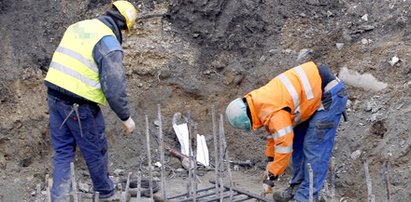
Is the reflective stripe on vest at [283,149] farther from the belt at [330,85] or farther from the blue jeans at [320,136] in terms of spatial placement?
the belt at [330,85]

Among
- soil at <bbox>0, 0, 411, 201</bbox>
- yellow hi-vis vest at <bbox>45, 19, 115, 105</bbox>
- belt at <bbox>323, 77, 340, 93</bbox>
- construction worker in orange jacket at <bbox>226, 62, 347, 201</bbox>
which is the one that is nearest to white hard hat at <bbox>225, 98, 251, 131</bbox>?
construction worker in orange jacket at <bbox>226, 62, 347, 201</bbox>

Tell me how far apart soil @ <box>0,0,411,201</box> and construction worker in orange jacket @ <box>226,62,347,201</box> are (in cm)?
69

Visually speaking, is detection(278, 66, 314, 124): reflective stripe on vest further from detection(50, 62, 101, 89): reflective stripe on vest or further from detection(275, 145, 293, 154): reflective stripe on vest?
detection(50, 62, 101, 89): reflective stripe on vest

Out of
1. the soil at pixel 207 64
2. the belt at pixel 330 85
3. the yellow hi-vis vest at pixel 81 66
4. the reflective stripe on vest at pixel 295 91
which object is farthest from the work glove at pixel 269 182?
the yellow hi-vis vest at pixel 81 66

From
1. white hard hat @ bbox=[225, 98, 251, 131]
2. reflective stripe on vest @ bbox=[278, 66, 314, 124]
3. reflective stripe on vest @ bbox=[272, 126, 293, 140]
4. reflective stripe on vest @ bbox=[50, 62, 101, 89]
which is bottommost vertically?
reflective stripe on vest @ bbox=[272, 126, 293, 140]

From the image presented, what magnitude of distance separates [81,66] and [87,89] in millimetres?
180

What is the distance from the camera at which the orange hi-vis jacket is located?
5527mm

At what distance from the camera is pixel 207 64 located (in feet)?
26.7

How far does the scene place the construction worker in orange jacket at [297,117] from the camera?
18.2ft

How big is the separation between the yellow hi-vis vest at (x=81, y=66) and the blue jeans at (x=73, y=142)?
0.15m

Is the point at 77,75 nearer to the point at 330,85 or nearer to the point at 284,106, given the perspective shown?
the point at 284,106

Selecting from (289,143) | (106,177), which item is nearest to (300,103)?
(289,143)

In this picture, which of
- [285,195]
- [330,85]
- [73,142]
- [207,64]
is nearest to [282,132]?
[330,85]

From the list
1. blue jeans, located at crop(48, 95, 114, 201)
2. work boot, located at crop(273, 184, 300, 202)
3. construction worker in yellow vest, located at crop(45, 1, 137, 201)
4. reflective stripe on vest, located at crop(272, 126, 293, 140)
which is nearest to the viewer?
reflective stripe on vest, located at crop(272, 126, 293, 140)
